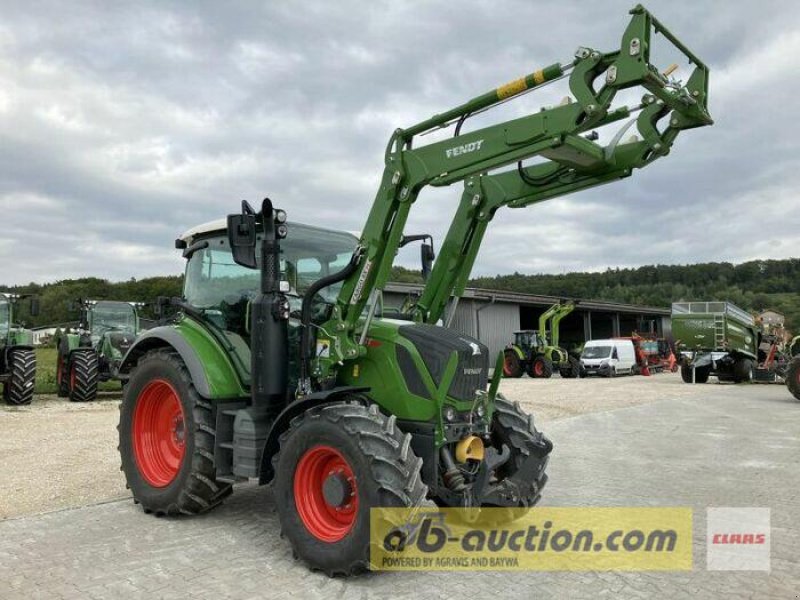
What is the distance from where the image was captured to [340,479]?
4.15 metres

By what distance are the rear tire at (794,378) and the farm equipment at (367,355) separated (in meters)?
14.3

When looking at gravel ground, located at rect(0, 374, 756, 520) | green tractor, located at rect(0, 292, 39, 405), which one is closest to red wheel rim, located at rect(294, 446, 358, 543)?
gravel ground, located at rect(0, 374, 756, 520)

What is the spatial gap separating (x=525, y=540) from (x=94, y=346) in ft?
47.9

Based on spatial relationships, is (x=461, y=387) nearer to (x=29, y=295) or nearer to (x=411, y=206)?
(x=411, y=206)

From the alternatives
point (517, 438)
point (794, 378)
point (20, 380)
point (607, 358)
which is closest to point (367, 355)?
point (517, 438)

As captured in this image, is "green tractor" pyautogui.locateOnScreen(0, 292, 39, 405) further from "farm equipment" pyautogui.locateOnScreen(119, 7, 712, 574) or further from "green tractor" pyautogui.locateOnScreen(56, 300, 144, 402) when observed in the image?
"farm equipment" pyautogui.locateOnScreen(119, 7, 712, 574)

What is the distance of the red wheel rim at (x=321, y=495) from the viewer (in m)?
4.17

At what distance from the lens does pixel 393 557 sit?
13.5 feet

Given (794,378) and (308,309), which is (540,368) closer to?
(794,378)

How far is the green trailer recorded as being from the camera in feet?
78.4

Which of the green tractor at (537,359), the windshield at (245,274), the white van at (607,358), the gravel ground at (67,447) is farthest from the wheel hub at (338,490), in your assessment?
the white van at (607,358)

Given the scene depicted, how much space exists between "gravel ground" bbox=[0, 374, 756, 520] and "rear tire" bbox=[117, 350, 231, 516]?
0.72m

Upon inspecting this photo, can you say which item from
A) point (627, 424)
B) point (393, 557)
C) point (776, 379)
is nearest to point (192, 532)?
point (393, 557)

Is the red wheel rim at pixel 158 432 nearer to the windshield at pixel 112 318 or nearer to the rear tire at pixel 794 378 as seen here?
the windshield at pixel 112 318
